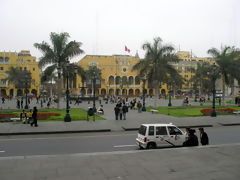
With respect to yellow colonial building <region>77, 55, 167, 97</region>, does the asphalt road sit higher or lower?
lower

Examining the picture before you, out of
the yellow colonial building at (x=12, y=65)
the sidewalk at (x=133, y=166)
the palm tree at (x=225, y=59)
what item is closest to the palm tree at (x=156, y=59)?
the palm tree at (x=225, y=59)

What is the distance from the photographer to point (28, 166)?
7.84 meters

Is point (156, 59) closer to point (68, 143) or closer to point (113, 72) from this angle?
point (68, 143)

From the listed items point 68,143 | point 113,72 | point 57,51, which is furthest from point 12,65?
point 68,143

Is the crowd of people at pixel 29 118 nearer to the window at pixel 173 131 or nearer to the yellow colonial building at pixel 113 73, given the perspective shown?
the window at pixel 173 131

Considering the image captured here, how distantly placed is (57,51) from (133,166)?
2562cm

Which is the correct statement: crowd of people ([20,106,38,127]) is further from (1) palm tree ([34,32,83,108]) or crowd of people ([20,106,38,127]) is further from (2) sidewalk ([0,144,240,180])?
(1) palm tree ([34,32,83,108])

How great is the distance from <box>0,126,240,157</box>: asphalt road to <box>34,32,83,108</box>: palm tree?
56.1ft

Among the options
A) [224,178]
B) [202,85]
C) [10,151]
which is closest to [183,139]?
[224,178]

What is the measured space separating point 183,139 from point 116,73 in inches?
2732

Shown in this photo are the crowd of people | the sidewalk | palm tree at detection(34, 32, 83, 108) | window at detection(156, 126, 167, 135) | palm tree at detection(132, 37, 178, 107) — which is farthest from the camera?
palm tree at detection(132, 37, 178, 107)

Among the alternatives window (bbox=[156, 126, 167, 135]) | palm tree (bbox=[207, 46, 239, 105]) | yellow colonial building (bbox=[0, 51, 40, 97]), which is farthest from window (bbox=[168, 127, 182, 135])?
yellow colonial building (bbox=[0, 51, 40, 97])

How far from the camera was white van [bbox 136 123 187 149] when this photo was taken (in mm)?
10977

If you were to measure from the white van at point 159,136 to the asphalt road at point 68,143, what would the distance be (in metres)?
0.92
